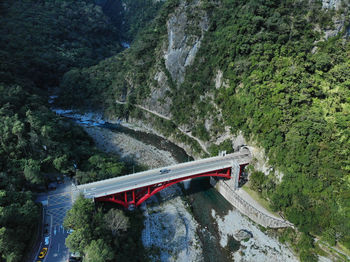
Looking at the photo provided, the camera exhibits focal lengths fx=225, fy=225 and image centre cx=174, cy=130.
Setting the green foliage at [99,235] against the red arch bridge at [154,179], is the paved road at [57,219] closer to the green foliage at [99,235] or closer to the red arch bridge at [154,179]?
the green foliage at [99,235]

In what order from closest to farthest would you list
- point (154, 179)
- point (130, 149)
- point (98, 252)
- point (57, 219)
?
point (98, 252) → point (57, 219) → point (154, 179) → point (130, 149)

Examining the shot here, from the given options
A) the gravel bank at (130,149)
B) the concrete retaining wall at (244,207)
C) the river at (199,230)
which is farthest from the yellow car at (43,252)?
the concrete retaining wall at (244,207)

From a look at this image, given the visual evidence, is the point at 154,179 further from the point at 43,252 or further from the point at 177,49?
the point at 177,49

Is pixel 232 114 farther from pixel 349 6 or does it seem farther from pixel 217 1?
pixel 217 1

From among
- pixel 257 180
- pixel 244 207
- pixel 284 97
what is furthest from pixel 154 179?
pixel 284 97

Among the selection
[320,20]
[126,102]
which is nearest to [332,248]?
[320,20]

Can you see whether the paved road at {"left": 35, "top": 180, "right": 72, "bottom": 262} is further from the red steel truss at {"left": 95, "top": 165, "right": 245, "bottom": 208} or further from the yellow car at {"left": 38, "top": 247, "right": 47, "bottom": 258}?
the red steel truss at {"left": 95, "top": 165, "right": 245, "bottom": 208}
